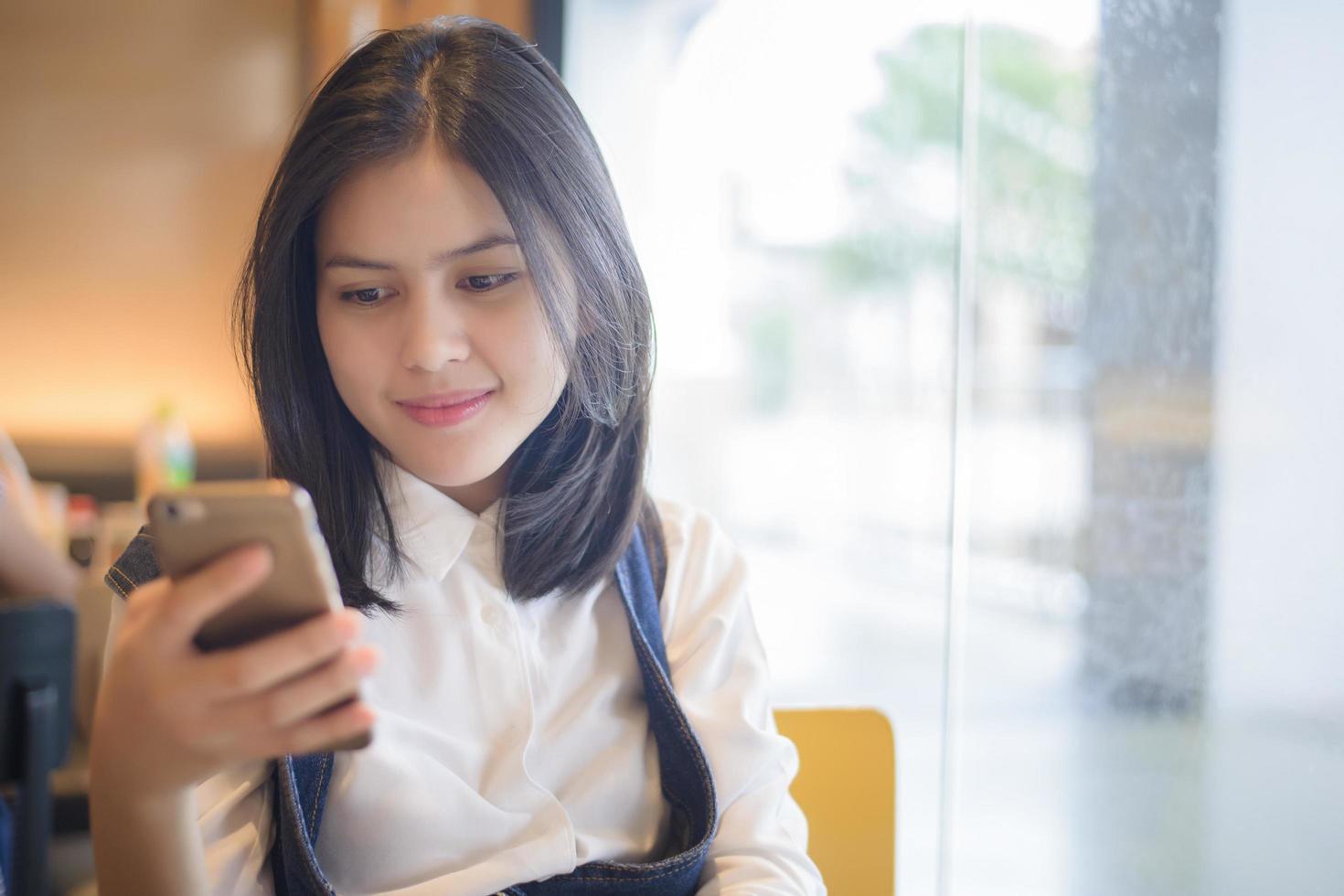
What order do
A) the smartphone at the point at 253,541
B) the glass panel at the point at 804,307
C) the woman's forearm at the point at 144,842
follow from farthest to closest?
the glass panel at the point at 804,307
the woman's forearm at the point at 144,842
the smartphone at the point at 253,541

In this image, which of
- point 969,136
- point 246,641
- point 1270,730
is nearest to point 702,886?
point 246,641

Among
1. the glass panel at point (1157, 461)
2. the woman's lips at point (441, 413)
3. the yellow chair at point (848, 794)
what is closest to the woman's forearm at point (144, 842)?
the woman's lips at point (441, 413)

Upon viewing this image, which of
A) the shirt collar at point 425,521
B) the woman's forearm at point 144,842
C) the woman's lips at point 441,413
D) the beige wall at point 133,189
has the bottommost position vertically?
the woman's forearm at point 144,842

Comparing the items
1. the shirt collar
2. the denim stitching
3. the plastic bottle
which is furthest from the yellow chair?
the plastic bottle

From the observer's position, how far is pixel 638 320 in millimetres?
1011

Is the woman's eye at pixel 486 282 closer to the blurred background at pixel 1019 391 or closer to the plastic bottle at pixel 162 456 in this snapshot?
the blurred background at pixel 1019 391

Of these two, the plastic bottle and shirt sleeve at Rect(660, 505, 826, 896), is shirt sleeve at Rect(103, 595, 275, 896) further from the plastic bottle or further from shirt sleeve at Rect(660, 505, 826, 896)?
the plastic bottle

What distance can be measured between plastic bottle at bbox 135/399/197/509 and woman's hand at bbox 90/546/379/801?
2.57 metres

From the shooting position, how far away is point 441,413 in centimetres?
85

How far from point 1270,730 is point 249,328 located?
1.26 m

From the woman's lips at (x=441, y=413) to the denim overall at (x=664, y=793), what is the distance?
22 centimetres

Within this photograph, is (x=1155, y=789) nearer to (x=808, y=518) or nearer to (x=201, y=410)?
(x=808, y=518)

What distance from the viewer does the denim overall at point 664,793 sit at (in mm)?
778

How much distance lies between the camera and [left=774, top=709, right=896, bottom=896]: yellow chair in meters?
1.07
